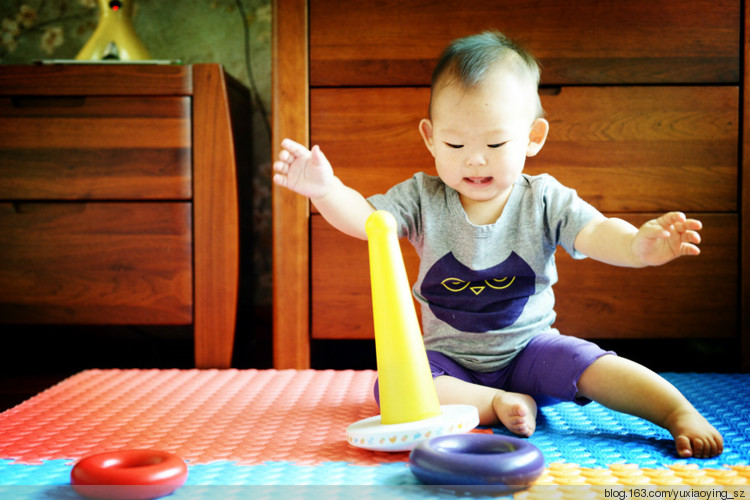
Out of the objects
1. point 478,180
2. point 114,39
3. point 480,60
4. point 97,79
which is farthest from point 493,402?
point 114,39

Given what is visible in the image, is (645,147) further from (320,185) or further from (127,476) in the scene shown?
(127,476)

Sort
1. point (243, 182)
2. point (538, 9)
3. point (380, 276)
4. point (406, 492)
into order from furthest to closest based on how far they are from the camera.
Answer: point (243, 182)
point (538, 9)
point (380, 276)
point (406, 492)

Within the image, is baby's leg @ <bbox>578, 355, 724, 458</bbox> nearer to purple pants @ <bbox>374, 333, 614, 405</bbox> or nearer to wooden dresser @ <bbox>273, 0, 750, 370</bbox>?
purple pants @ <bbox>374, 333, 614, 405</bbox>

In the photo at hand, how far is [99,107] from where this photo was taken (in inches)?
46.4

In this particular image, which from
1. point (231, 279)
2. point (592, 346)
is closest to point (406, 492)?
point (592, 346)

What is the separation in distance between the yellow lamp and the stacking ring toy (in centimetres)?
107

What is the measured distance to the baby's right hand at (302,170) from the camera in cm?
78

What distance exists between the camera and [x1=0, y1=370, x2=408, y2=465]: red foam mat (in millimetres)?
684

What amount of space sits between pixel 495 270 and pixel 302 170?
0.26 meters

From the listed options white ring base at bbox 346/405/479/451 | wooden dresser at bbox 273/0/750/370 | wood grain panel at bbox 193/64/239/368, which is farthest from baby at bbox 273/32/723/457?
wood grain panel at bbox 193/64/239/368

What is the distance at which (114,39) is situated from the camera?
1.35 meters

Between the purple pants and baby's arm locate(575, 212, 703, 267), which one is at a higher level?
baby's arm locate(575, 212, 703, 267)

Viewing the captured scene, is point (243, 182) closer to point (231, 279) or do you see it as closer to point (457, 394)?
point (231, 279)

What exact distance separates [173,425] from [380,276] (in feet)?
1.00
